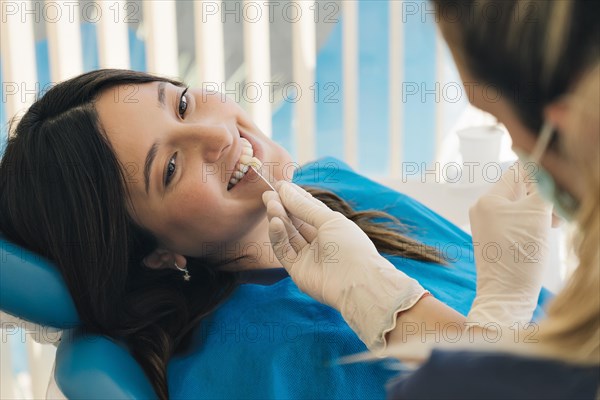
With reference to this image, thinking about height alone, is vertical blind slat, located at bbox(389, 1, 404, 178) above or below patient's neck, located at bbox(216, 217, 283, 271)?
above

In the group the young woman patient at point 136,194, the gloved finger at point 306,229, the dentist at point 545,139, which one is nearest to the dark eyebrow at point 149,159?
the young woman patient at point 136,194

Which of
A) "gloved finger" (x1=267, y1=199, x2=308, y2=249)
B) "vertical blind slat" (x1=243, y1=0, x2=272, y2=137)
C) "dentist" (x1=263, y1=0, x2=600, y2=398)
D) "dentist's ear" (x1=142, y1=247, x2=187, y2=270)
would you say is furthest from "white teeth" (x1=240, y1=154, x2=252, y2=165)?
"vertical blind slat" (x1=243, y1=0, x2=272, y2=137)

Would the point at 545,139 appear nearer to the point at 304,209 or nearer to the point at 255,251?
the point at 304,209

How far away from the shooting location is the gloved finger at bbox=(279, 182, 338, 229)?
1443 mm

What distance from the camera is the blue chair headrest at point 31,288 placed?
4.54ft

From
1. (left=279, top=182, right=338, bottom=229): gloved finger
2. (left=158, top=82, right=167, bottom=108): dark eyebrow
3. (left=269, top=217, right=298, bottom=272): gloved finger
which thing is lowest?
(left=269, top=217, right=298, bottom=272): gloved finger

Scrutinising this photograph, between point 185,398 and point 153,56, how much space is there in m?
1.14

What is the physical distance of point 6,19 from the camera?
2232 mm

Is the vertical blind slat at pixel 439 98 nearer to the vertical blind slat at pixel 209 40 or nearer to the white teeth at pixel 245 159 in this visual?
the vertical blind slat at pixel 209 40

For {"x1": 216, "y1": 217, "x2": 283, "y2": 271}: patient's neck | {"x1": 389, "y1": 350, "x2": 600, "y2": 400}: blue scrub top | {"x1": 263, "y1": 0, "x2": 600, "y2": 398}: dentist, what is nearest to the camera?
{"x1": 263, "y1": 0, "x2": 600, "y2": 398}: dentist

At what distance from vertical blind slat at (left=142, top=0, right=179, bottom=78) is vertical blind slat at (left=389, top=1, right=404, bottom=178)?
554 millimetres

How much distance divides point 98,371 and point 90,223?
9.3 inches

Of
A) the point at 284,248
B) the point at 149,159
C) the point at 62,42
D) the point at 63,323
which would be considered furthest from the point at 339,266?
the point at 62,42

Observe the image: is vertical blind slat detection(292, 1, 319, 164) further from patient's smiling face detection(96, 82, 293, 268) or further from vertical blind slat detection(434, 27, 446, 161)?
patient's smiling face detection(96, 82, 293, 268)
